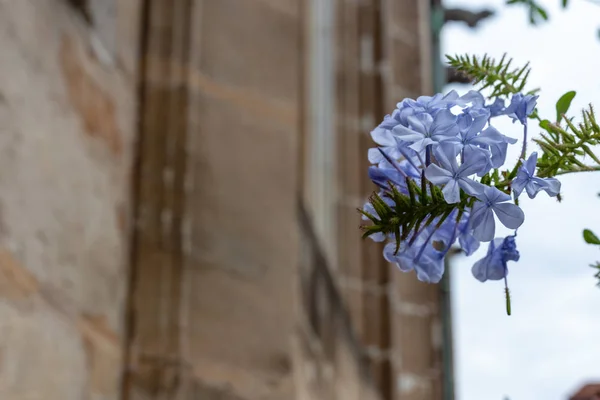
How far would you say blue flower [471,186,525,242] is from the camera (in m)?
0.47

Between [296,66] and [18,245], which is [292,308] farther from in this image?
[18,245]

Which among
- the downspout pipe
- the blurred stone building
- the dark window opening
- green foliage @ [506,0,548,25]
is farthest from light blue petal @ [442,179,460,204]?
the downspout pipe

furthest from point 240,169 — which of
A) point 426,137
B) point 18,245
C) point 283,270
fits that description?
point 426,137

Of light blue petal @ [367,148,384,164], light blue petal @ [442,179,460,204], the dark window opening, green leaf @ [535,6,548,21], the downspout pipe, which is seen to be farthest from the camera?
the downspout pipe

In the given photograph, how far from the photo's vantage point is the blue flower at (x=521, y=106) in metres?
0.52

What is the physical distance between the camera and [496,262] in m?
0.55

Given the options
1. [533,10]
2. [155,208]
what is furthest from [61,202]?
[533,10]

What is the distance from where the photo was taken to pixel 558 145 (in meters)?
0.49

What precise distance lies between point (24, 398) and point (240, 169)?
707 mm

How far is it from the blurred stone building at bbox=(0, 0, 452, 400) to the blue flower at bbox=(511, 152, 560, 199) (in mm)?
845

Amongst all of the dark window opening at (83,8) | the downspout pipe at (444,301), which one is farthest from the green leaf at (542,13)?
the downspout pipe at (444,301)

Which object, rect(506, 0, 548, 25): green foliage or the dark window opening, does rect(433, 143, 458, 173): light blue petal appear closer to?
rect(506, 0, 548, 25): green foliage

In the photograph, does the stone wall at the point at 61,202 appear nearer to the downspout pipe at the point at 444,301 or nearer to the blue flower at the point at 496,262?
the blue flower at the point at 496,262

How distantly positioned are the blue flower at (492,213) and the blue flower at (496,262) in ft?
0.24
